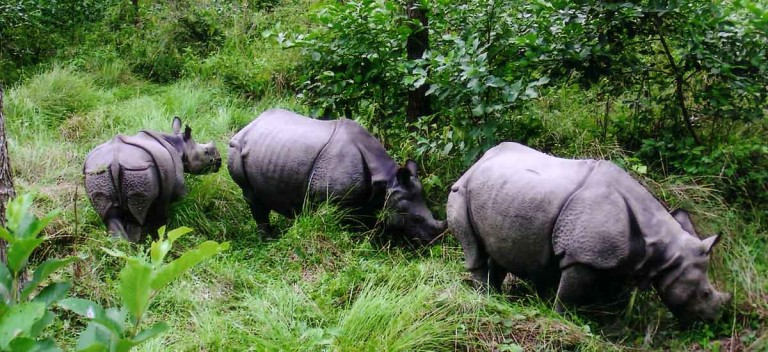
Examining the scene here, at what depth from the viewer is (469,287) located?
463cm

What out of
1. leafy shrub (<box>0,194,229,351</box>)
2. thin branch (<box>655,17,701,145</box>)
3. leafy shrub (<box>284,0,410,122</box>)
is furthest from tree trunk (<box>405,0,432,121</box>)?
leafy shrub (<box>0,194,229,351</box>)

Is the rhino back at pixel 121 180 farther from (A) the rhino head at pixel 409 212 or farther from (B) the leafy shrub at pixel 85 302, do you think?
(B) the leafy shrub at pixel 85 302

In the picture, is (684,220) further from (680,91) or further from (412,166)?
(412,166)

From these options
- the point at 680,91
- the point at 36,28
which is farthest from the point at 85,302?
the point at 36,28

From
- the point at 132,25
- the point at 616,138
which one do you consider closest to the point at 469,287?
the point at 616,138

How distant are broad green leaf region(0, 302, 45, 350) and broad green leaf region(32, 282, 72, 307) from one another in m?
0.12

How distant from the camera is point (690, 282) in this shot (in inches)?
151

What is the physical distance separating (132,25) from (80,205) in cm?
703

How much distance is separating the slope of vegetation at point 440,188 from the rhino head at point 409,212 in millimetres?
131

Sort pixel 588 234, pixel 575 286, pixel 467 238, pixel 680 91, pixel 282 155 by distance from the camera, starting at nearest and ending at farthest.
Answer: pixel 588 234
pixel 575 286
pixel 467 238
pixel 680 91
pixel 282 155

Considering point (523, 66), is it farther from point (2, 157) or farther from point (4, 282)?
point (4, 282)

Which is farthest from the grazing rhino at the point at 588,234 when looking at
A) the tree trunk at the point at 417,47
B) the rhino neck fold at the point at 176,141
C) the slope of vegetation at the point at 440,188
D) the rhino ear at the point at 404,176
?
the rhino neck fold at the point at 176,141

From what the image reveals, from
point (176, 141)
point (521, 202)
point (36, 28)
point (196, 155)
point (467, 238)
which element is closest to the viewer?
point (521, 202)

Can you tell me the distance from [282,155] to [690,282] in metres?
3.25
